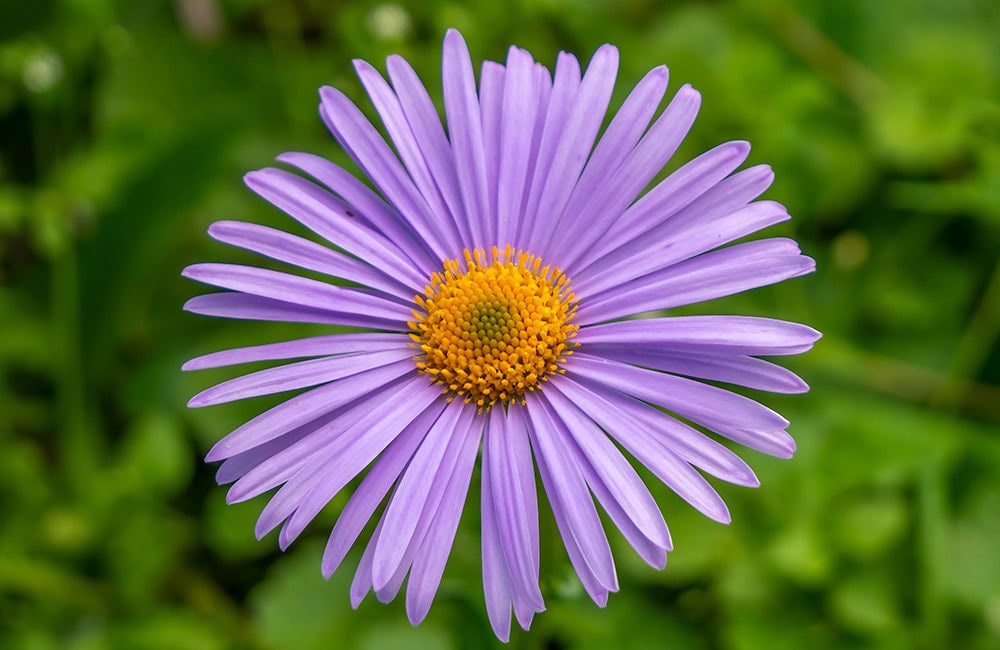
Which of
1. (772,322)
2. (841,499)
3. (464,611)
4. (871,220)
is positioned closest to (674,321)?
(772,322)

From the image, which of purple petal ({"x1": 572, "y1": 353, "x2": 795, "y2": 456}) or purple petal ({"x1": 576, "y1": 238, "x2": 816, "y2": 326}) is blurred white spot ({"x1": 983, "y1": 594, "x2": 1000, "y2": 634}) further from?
purple petal ({"x1": 576, "y1": 238, "x2": 816, "y2": 326})

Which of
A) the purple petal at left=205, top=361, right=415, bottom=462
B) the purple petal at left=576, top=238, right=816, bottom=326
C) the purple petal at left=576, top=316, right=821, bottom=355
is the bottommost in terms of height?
the purple petal at left=576, top=316, right=821, bottom=355

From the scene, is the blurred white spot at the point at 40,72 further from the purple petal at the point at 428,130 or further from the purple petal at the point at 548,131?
the purple petal at the point at 548,131

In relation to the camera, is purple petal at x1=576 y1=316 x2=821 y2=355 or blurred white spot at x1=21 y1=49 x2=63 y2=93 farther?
blurred white spot at x1=21 y1=49 x2=63 y2=93

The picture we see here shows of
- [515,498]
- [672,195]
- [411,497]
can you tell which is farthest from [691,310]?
[411,497]

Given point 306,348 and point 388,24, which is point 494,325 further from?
point 388,24

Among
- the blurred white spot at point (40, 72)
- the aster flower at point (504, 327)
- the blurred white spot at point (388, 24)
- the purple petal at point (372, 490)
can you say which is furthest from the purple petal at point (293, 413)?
the blurred white spot at point (40, 72)

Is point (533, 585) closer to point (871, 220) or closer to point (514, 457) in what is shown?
point (514, 457)

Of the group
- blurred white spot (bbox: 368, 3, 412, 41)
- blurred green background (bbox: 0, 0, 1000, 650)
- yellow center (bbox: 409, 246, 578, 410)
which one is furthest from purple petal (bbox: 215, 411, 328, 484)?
blurred white spot (bbox: 368, 3, 412, 41)
